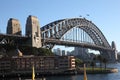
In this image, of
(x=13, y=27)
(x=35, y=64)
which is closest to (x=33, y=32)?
(x=13, y=27)

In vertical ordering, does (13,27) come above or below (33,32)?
above

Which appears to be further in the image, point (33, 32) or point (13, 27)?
point (13, 27)

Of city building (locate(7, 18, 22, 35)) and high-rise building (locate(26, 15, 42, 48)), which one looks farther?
city building (locate(7, 18, 22, 35))

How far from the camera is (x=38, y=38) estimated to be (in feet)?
470

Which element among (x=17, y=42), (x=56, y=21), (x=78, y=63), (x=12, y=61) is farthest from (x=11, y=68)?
(x=56, y=21)

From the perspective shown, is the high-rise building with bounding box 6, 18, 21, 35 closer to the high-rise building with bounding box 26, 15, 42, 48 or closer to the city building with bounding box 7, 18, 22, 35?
the city building with bounding box 7, 18, 22, 35

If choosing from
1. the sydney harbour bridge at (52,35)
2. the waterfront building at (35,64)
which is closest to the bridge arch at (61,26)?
the sydney harbour bridge at (52,35)

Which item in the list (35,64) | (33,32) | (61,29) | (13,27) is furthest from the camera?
(61,29)

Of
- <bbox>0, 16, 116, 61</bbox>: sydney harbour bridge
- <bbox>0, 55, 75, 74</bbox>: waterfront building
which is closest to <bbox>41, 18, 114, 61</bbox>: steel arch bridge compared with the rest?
<bbox>0, 16, 116, 61</bbox>: sydney harbour bridge

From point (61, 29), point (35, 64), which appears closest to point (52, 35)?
point (61, 29)

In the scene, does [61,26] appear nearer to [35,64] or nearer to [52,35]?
[52,35]

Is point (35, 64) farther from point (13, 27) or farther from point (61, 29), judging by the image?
point (61, 29)

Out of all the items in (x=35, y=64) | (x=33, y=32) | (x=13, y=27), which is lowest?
(x=35, y=64)

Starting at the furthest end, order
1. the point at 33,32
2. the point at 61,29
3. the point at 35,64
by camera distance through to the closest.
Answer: the point at 61,29 → the point at 33,32 → the point at 35,64
